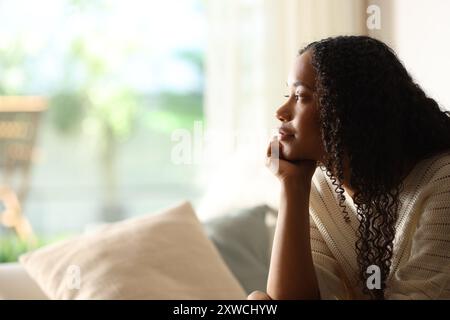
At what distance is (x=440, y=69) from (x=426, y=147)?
59 centimetres

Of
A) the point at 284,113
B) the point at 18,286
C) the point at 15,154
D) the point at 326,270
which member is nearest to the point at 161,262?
the point at 18,286

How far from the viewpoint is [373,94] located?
1.00 m

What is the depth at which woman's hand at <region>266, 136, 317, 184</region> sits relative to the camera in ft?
3.44

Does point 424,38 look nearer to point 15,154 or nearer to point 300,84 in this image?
point 300,84

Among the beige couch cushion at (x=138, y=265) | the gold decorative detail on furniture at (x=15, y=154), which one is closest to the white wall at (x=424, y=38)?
the beige couch cushion at (x=138, y=265)

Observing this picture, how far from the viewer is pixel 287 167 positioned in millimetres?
1055

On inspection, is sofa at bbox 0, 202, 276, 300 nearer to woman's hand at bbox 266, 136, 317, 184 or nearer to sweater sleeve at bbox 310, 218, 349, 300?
sweater sleeve at bbox 310, 218, 349, 300

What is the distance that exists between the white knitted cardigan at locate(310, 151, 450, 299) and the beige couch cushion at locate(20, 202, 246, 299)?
0.56m

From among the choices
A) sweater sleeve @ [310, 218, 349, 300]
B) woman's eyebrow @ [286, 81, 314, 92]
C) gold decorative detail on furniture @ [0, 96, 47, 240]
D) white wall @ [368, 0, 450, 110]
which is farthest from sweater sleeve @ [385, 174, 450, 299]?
gold decorative detail on furniture @ [0, 96, 47, 240]

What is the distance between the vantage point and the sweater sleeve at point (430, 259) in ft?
3.11

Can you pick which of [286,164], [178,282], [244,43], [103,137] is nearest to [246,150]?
[178,282]

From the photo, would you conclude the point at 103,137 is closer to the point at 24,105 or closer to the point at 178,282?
the point at 24,105

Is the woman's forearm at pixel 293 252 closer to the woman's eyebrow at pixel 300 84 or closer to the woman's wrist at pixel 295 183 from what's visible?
the woman's wrist at pixel 295 183
